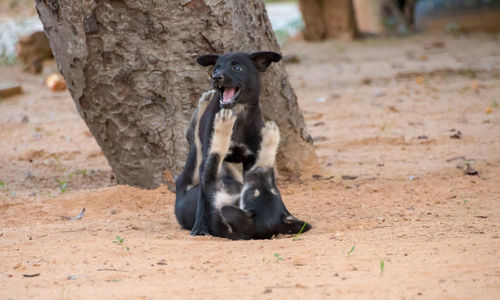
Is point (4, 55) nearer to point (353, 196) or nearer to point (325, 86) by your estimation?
point (325, 86)

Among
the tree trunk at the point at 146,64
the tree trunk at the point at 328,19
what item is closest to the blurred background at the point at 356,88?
the tree trunk at the point at 328,19

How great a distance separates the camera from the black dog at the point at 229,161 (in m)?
4.33

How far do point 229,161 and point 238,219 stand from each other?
0.59 meters

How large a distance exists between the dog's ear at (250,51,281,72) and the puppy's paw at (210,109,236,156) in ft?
1.73

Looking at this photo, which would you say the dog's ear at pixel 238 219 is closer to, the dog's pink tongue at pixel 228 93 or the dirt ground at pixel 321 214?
the dirt ground at pixel 321 214

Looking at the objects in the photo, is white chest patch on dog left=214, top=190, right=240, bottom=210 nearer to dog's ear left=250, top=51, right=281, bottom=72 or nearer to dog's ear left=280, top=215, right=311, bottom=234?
dog's ear left=280, top=215, right=311, bottom=234

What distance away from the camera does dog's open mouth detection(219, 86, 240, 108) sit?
4.42 m

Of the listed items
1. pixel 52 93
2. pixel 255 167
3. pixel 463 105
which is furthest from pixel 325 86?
pixel 255 167

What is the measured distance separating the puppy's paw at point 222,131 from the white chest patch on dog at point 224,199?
11.0 inches

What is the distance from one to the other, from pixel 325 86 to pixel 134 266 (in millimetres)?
7965

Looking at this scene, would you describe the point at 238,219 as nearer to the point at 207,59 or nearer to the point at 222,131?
the point at 222,131

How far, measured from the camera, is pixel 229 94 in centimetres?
447

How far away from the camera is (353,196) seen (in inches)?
216

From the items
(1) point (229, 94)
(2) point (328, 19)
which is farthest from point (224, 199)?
(2) point (328, 19)
